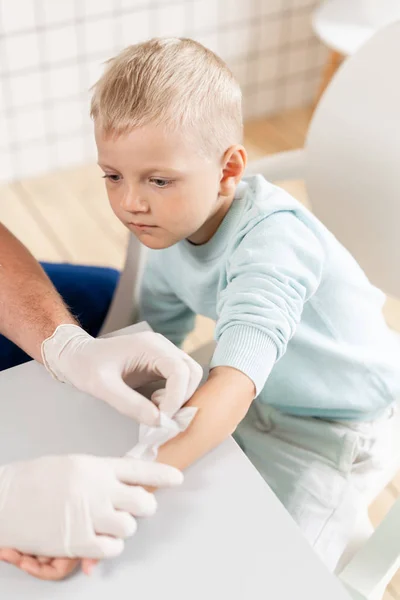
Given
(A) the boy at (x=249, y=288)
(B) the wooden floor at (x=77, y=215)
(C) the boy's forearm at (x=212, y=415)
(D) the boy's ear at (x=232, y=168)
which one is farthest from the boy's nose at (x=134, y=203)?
(B) the wooden floor at (x=77, y=215)

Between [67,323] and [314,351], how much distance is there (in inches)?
14.5

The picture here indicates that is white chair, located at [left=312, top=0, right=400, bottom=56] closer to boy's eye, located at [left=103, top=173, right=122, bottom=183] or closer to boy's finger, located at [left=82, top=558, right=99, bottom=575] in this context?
boy's eye, located at [left=103, top=173, right=122, bottom=183]

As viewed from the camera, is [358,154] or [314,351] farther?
[358,154]

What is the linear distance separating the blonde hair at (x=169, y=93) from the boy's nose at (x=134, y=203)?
84mm

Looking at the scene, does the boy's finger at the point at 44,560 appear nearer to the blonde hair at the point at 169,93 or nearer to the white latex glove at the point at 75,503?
the white latex glove at the point at 75,503

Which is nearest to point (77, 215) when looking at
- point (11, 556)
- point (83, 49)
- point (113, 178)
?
point (83, 49)

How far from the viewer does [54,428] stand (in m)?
0.84

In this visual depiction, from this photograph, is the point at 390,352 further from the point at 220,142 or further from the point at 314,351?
the point at 220,142

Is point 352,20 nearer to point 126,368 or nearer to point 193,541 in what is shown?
point 126,368

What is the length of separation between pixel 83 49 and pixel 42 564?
2195mm

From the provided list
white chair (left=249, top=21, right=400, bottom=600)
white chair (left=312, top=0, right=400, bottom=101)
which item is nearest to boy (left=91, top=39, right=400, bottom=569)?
white chair (left=249, top=21, right=400, bottom=600)

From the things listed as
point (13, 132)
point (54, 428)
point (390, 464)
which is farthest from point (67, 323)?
point (13, 132)

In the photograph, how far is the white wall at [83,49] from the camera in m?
2.46

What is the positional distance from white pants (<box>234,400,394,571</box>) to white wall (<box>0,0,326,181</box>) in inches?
70.0
